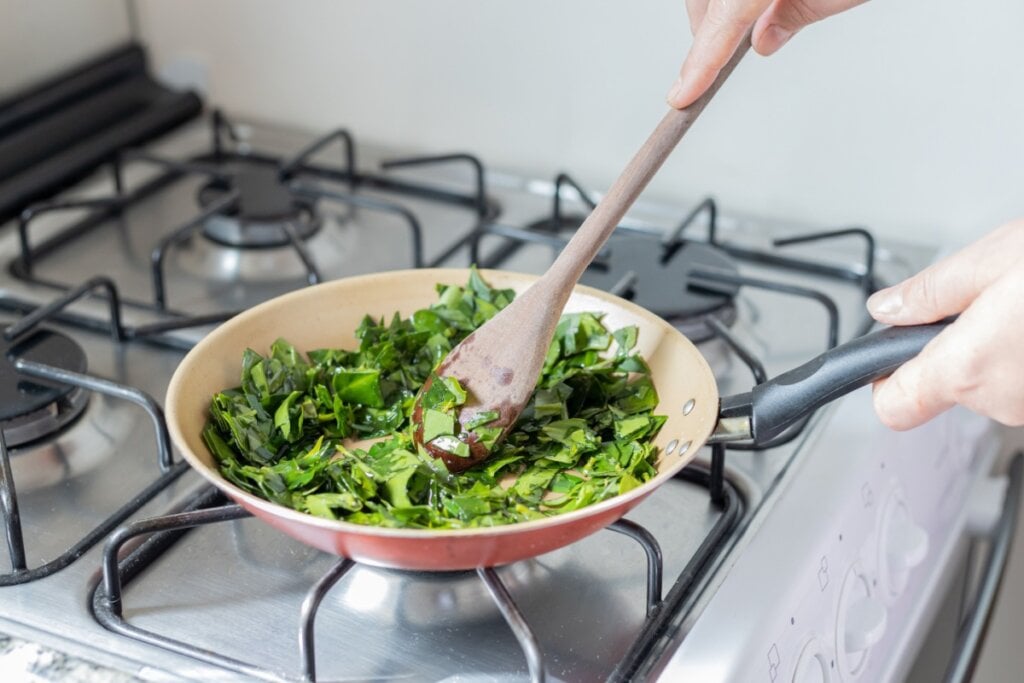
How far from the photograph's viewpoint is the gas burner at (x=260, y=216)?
40.3 inches

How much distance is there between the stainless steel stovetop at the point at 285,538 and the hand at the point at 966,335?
5.8 inches

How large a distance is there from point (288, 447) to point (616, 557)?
21 centimetres

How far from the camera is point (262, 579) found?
2.31 feet

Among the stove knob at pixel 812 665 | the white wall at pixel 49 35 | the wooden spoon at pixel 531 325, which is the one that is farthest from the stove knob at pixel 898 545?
the white wall at pixel 49 35

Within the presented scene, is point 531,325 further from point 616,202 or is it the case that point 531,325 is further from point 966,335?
point 966,335

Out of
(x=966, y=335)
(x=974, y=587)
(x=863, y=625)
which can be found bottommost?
(x=974, y=587)

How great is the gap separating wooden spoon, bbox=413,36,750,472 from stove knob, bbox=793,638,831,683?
0.69ft

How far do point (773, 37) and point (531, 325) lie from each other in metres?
0.28

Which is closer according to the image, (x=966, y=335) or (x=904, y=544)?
(x=966, y=335)

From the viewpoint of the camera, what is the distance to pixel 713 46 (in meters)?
0.73

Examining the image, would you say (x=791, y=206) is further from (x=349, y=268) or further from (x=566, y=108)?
(x=349, y=268)

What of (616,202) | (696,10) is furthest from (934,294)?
(696,10)

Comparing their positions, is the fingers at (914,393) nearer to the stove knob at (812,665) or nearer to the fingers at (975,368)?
the fingers at (975,368)

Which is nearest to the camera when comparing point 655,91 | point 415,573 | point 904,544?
point 415,573
